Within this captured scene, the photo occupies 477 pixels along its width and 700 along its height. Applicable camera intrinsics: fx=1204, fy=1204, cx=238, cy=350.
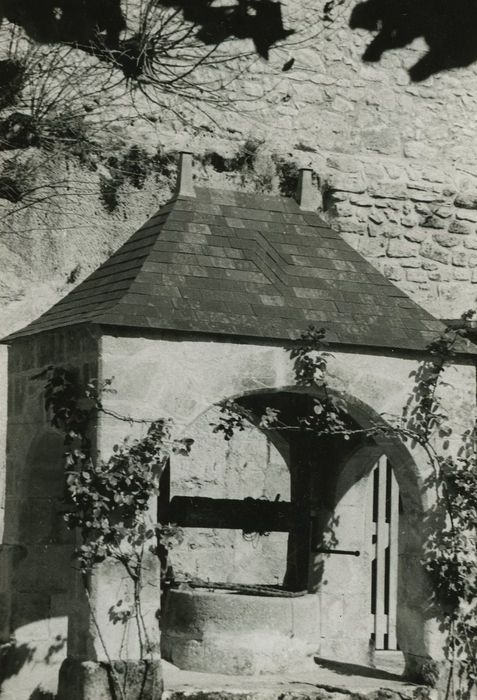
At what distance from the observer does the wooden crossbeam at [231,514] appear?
7.10m

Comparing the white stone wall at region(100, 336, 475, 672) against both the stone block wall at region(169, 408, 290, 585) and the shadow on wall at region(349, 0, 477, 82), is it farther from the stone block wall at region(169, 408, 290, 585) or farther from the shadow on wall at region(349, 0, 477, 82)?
the shadow on wall at region(349, 0, 477, 82)

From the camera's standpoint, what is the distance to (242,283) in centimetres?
669

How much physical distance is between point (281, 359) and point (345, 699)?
182 centimetres

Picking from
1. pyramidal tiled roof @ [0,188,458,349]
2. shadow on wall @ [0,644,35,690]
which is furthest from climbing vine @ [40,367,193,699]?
shadow on wall @ [0,644,35,690]

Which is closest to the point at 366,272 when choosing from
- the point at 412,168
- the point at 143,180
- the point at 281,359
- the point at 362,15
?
the point at 281,359

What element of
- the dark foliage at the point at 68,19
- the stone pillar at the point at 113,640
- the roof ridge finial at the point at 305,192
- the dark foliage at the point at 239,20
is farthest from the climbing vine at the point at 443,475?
the dark foliage at the point at 239,20

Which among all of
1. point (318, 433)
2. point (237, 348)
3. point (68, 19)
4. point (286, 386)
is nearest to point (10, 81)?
point (68, 19)

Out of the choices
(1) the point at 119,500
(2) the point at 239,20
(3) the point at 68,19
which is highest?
(2) the point at 239,20

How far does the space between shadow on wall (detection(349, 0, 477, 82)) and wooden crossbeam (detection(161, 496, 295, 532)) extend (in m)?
4.42

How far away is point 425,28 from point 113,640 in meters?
6.47

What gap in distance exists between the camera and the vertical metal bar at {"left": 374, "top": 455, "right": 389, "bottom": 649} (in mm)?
9141

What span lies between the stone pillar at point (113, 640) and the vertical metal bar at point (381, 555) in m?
3.39

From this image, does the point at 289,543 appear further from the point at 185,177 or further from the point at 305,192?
the point at 185,177

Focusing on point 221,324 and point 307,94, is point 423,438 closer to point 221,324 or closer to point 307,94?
point 221,324
